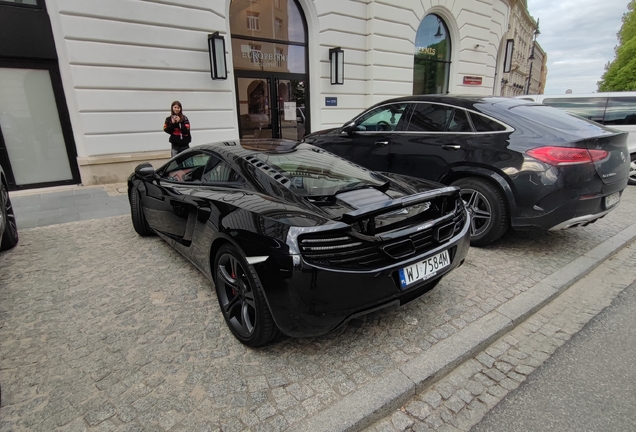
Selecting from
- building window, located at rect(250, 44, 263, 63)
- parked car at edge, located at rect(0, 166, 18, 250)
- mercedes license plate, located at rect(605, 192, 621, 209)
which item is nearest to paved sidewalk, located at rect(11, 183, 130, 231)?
parked car at edge, located at rect(0, 166, 18, 250)

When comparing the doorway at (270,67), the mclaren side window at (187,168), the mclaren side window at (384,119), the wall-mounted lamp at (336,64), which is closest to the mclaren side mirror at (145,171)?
the mclaren side window at (187,168)

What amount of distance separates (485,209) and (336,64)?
7691 mm

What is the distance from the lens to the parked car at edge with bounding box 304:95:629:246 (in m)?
3.43

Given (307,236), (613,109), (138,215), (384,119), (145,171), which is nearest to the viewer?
(307,236)

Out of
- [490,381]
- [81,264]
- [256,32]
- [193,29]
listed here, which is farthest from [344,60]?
[490,381]

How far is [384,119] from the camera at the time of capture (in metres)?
5.00

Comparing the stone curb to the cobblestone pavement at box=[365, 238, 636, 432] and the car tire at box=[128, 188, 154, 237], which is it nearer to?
the cobblestone pavement at box=[365, 238, 636, 432]

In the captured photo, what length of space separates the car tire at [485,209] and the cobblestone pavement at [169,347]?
0.83ft

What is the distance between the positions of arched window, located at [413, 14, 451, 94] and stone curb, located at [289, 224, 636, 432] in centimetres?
1145

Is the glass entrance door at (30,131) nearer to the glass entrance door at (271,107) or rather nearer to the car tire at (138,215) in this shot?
the glass entrance door at (271,107)

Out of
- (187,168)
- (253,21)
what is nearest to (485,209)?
(187,168)

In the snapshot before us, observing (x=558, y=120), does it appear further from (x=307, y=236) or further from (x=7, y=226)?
(x=7, y=226)

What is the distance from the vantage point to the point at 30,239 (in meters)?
4.47

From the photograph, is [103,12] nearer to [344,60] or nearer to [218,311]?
[344,60]
